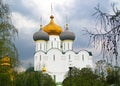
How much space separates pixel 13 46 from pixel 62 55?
58593 millimetres

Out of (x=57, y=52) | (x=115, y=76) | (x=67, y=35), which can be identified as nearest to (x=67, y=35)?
(x=67, y=35)

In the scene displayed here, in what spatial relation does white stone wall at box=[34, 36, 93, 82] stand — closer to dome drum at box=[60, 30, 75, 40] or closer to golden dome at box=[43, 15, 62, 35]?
dome drum at box=[60, 30, 75, 40]

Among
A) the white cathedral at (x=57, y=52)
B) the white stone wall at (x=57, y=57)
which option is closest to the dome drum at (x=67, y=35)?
the white cathedral at (x=57, y=52)

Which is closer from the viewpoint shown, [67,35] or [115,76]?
[115,76]

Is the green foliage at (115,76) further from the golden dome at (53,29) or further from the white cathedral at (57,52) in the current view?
the golden dome at (53,29)

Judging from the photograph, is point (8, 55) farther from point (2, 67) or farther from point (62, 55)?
point (62, 55)

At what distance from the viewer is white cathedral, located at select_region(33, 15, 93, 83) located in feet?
218

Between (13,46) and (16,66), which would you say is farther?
(16,66)

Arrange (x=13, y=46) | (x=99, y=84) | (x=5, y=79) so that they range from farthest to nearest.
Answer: (x=99, y=84) → (x=5, y=79) → (x=13, y=46)

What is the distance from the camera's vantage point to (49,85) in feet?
84.1

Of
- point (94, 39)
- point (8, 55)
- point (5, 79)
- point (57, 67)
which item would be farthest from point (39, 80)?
point (57, 67)

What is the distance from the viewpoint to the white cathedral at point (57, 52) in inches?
2611

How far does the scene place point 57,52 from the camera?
221ft

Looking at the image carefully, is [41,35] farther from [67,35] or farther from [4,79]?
[4,79]
